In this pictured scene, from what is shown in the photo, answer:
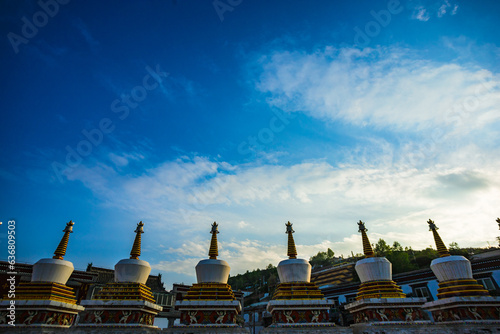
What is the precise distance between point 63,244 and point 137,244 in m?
4.59

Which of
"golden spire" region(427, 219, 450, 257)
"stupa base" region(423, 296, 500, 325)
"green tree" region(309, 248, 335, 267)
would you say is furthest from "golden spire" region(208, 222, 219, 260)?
"green tree" region(309, 248, 335, 267)

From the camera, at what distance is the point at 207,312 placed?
48.3 ft

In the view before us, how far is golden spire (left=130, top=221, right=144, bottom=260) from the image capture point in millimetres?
17547

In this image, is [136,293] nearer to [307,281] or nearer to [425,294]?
[307,281]

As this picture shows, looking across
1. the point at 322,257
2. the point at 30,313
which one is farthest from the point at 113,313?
the point at 322,257

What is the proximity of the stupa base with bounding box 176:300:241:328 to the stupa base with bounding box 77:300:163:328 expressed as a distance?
2.17 m

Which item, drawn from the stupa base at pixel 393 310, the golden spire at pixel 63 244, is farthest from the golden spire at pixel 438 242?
the golden spire at pixel 63 244

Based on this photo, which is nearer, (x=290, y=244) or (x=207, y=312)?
(x=207, y=312)

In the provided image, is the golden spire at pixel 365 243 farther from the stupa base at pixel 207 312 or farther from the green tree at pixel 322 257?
the green tree at pixel 322 257

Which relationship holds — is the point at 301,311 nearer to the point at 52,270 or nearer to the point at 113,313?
the point at 113,313

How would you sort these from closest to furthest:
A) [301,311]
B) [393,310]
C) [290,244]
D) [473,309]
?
[301,311] → [473,309] → [393,310] → [290,244]

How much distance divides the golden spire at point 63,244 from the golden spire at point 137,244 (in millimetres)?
4191

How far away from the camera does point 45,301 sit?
48.2ft

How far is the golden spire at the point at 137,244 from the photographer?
17.5 m
